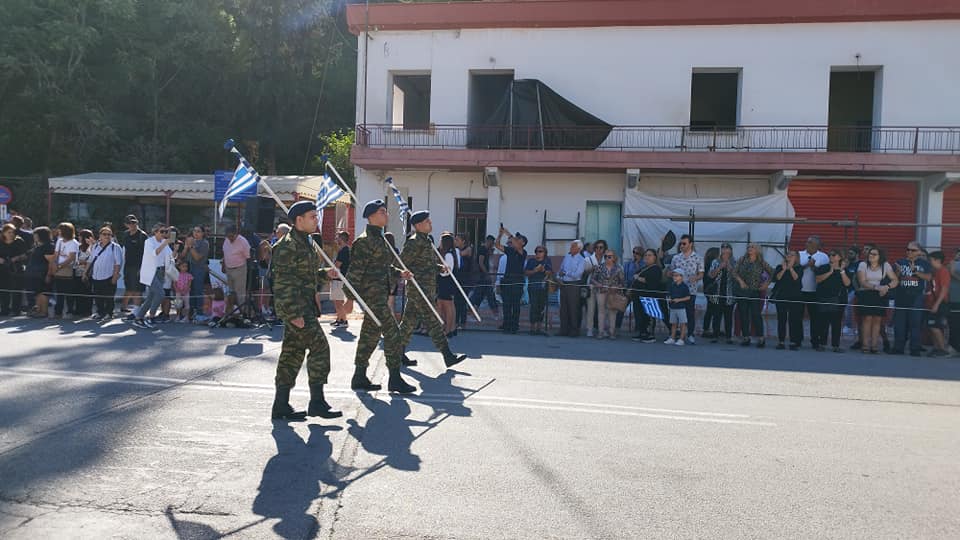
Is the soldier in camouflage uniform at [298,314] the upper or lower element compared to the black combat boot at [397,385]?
upper

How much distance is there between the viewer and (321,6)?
1414 inches

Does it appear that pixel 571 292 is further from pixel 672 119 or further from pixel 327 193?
pixel 672 119

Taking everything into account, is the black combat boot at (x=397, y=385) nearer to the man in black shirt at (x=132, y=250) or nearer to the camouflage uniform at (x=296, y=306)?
the camouflage uniform at (x=296, y=306)

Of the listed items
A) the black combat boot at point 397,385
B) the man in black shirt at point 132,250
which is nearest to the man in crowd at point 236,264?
the man in black shirt at point 132,250

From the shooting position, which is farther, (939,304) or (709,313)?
(709,313)

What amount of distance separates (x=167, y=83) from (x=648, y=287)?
29.5m

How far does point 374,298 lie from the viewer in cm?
811

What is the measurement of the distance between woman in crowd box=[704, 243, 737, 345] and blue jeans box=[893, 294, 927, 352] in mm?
2719

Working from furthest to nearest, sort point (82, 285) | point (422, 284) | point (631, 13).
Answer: point (631, 13) < point (82, 285) < point (422, 284)

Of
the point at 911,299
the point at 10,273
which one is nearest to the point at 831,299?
the point at 911,299

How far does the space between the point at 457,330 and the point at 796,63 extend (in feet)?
40.5

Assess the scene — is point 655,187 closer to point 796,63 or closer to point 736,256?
point 736,256

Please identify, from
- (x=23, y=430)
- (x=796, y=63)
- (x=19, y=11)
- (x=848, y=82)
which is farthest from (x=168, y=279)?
(x=19, y=11)

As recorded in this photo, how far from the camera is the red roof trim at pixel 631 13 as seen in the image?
19.0m
